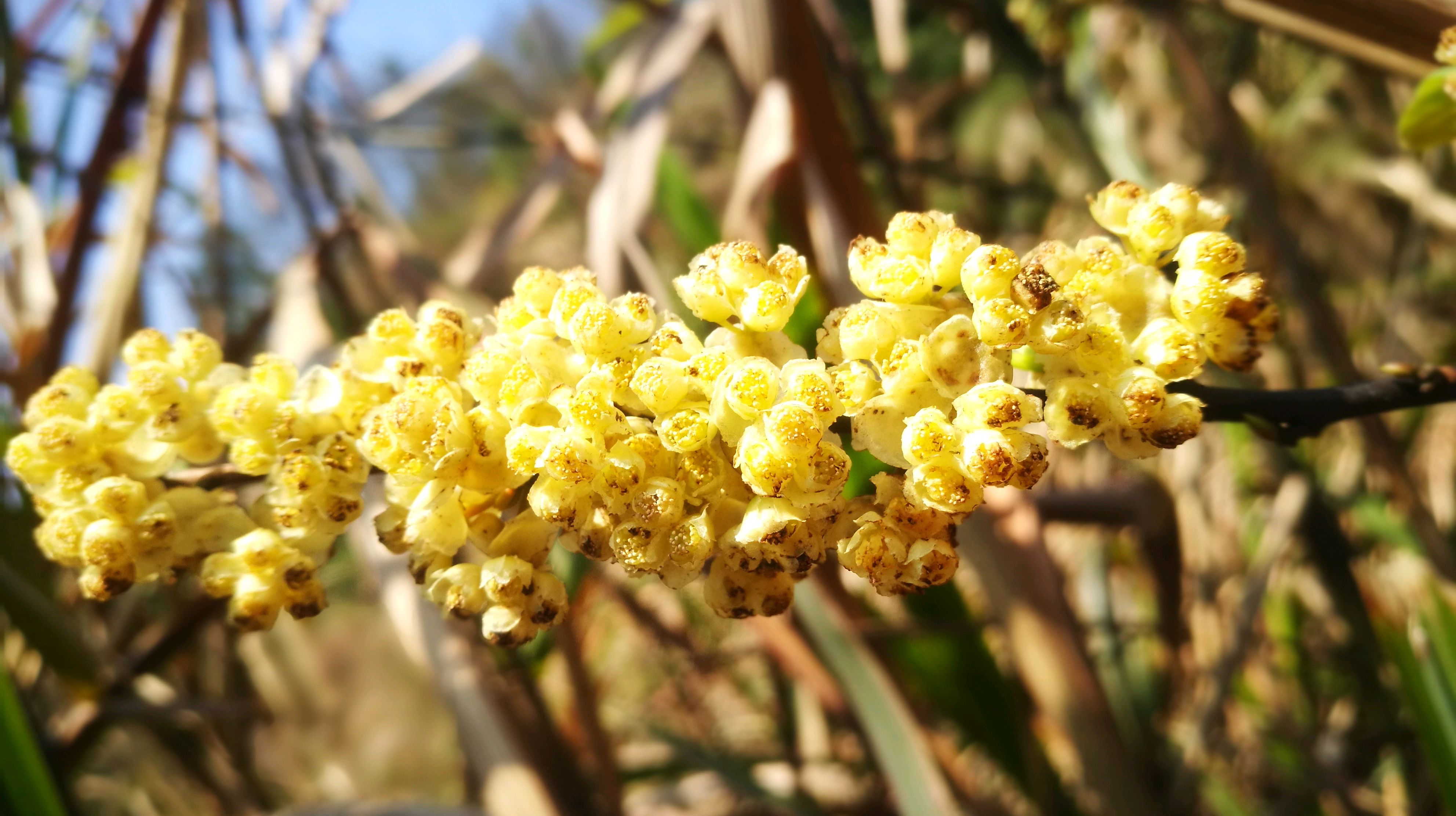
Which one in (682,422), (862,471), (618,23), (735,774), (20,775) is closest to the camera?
(682,422)

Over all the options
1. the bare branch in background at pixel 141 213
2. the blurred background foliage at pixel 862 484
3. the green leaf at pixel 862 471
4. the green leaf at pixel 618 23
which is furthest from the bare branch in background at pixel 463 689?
the green leaf at pixel 618 23

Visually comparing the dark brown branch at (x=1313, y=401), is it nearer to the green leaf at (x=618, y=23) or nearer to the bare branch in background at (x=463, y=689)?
the bare branch in background at (x=463, y=689)

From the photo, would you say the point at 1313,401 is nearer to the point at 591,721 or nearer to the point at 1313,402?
the point at 1313,402

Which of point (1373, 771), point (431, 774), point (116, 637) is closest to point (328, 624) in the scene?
point (431, 774)

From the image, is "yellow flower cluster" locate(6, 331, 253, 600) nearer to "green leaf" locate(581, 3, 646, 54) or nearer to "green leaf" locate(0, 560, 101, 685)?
"green leaf" locate(0, 560, 101, 685)

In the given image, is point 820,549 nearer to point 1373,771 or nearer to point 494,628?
point 494,628

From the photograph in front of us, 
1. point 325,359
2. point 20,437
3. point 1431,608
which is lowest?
point 1431,608

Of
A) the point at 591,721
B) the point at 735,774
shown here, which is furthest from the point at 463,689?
the point at 735,774

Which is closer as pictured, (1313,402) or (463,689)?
(1313,402)
